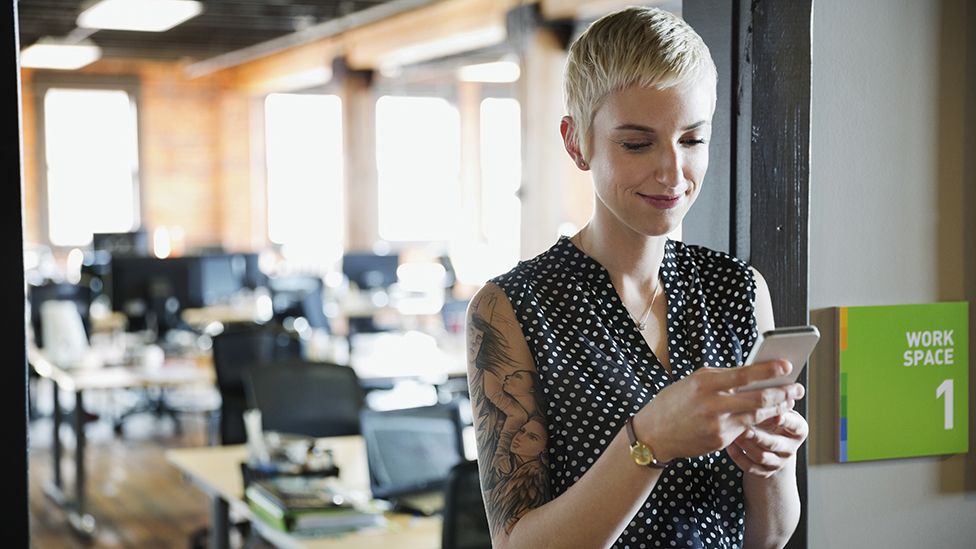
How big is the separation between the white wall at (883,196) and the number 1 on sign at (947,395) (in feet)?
0.23

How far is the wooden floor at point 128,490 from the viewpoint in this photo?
19.1 ft

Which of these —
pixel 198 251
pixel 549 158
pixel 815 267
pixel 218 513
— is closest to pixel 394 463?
pixel 218 513

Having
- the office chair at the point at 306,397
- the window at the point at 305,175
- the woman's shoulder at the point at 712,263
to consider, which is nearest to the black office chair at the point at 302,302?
the office chair at the point at 306,397

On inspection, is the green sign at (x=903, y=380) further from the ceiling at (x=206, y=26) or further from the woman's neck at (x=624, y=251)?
the ceiling at (x=206, y=26)

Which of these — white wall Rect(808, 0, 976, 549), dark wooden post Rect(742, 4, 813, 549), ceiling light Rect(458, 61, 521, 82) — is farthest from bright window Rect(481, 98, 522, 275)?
dark wooden post Rect(742, 4, 813, 549)

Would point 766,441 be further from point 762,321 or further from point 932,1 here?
point 932,1

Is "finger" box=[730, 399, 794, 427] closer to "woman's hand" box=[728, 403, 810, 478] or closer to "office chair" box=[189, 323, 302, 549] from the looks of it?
"woman's hand" box=[728, 403, 810, 478]

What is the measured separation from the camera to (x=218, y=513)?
12.2 ft

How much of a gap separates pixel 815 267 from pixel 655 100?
638mm

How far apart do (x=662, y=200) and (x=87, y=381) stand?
15.7 feet

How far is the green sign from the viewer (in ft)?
6.19

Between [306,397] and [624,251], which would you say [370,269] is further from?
[624,251]

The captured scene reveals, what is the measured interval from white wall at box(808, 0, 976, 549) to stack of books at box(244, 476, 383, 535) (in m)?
1.45

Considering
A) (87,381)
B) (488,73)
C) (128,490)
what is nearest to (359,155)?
(488,73)
